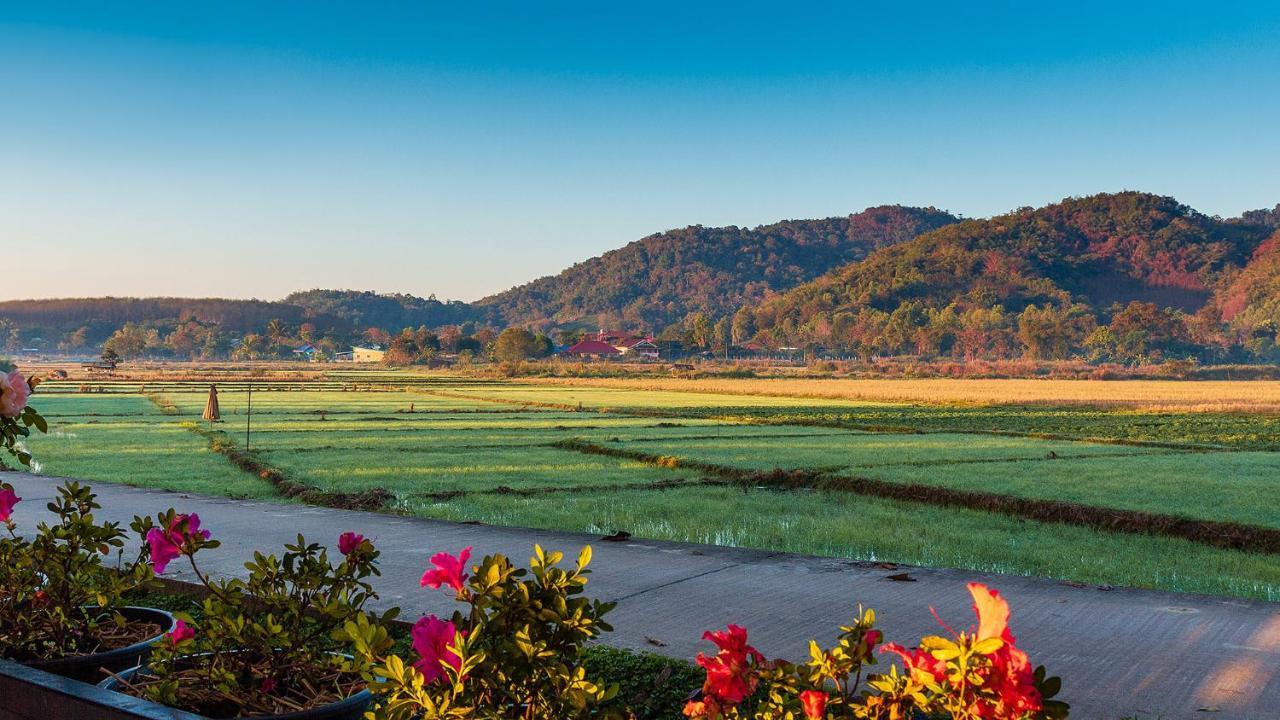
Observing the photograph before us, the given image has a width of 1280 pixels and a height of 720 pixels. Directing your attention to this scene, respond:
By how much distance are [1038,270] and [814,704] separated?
581 ft

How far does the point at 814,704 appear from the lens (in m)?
2.27

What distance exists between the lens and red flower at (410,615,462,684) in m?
2.47

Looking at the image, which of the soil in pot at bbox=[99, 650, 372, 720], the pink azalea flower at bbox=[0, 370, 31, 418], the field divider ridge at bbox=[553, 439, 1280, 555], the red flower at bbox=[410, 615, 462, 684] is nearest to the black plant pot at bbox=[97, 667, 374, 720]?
the soil in pot at bbox=[99, 650, 372, 720]

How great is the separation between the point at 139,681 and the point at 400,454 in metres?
17.7

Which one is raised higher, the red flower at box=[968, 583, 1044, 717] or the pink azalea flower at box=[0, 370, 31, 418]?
the pink azalea flower at box=[0, 370, 31, 418]

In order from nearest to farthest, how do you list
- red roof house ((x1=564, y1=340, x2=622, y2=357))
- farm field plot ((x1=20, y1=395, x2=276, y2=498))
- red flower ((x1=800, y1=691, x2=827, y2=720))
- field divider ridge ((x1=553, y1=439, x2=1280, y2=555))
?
red flower ((x1=800, y1=691, x2=827, y2=720)) → field divider ridge ((x1=553, y1=439, x2=1280, y2=555)) → farm field plot ((x1=20, y1=395, x2=276, y2=498)) → red roof house ((x1=564, y1=340, x2=622, y2=357))

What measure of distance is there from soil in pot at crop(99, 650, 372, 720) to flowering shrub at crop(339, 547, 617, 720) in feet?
2.09

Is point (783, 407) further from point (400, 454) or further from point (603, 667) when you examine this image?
point (603, 667)

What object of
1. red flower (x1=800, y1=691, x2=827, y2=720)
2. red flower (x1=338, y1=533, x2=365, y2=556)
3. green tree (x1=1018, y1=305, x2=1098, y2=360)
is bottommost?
red flower (x1=800, y1=691, x2=827, y2=720)

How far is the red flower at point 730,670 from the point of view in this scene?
2.36 metres

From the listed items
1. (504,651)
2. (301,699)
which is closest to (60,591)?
(301,699)

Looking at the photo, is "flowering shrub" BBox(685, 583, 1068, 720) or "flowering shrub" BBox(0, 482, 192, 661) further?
"flowering shrub" BBox(0, 482, 192, 661)

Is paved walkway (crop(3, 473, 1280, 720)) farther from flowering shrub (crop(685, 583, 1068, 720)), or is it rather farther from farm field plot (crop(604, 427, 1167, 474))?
farm field plot (crop(604, 427, 1167, 474))

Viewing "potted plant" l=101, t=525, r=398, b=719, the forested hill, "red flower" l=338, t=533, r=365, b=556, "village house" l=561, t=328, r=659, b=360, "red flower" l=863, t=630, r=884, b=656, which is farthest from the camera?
"village house" l=561, t=328, r=659, b=360
